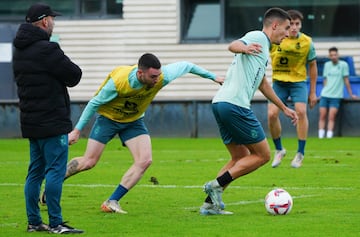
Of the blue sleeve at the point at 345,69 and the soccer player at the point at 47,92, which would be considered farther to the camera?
the blue sleeve at the point at 345,69

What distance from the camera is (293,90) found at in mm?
19219

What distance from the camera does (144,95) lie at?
42.7 ft

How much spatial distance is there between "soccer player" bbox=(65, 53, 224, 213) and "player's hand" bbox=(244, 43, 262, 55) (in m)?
0.72

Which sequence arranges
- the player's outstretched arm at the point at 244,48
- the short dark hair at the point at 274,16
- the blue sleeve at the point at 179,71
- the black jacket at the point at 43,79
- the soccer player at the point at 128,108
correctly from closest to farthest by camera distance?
the black jacket at the point at 43,79 < the player's outstretched arm at the point at 244,48 < the soccer player at the point at 128,108 < the short dark hair at the point at 274,16 < the blue sleeve at the point at 179,71

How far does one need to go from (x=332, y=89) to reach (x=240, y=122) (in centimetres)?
1712

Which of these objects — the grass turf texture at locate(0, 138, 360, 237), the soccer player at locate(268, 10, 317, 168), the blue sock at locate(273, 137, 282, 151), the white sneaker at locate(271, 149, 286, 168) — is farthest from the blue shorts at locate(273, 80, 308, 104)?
the grass turf texture at locate(0, 138, 360, 237)

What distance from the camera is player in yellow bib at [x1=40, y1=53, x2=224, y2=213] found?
1270 cm

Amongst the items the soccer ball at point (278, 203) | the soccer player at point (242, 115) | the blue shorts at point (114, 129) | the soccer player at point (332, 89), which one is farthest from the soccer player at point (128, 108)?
the soccer player at point (332, 89)

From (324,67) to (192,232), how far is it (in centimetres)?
2002

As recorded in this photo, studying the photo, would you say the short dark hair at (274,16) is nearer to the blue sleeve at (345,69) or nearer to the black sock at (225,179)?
the black sock at (225,179)

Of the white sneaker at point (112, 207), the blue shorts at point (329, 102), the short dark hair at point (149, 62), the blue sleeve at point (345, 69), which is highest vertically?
the short dark hair at point (149, 62)

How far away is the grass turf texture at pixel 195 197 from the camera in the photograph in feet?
37.2

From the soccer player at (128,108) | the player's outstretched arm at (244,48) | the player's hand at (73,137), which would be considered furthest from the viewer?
the soccer player at (128,108)

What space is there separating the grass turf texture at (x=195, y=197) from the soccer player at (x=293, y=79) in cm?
41
